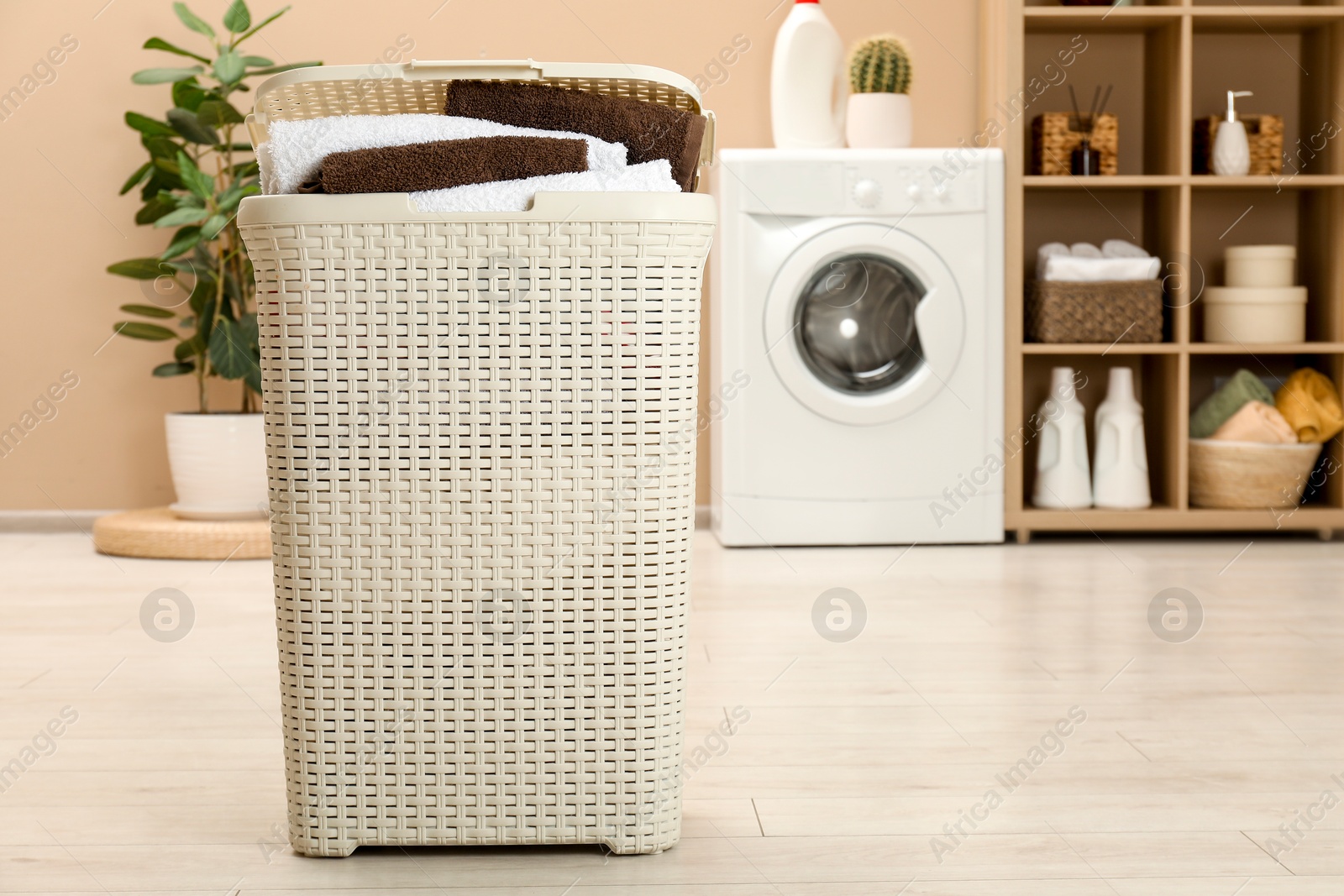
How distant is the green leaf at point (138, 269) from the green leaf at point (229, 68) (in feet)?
1.37

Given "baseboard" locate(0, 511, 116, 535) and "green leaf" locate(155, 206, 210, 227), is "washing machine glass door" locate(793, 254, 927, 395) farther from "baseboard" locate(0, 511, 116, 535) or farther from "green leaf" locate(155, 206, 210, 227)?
"baseboard" locate(0, 511, 116, 535)

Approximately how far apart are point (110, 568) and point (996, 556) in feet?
5.87

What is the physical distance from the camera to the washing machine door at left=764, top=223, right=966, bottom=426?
264cm

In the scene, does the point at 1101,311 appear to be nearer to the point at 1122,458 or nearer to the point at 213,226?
the point at 1122,458

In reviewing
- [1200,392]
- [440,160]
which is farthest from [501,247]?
[1200,392]

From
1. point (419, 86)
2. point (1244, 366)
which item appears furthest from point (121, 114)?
point (1244, 366)

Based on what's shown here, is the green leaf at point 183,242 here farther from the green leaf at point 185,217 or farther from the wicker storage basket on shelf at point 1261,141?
the wicker storage basket on shelf at point 1261,141

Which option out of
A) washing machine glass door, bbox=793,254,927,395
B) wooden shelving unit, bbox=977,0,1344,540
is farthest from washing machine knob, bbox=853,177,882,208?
wooden shelving unit, bbox=977,0,1344,540

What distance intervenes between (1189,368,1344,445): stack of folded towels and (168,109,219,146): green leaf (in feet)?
7.61

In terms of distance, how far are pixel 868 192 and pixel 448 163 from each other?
1.81 meters

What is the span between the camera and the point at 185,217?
2549 mm

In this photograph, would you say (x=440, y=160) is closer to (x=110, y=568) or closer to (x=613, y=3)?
(x=110, y=568)

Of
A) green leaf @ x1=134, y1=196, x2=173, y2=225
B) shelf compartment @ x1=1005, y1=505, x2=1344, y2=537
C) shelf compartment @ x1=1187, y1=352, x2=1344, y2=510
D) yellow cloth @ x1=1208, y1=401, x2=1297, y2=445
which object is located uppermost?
green leaf @ x1=134, y1=196, x2=173, y2=225

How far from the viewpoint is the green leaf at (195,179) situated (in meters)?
2.56
